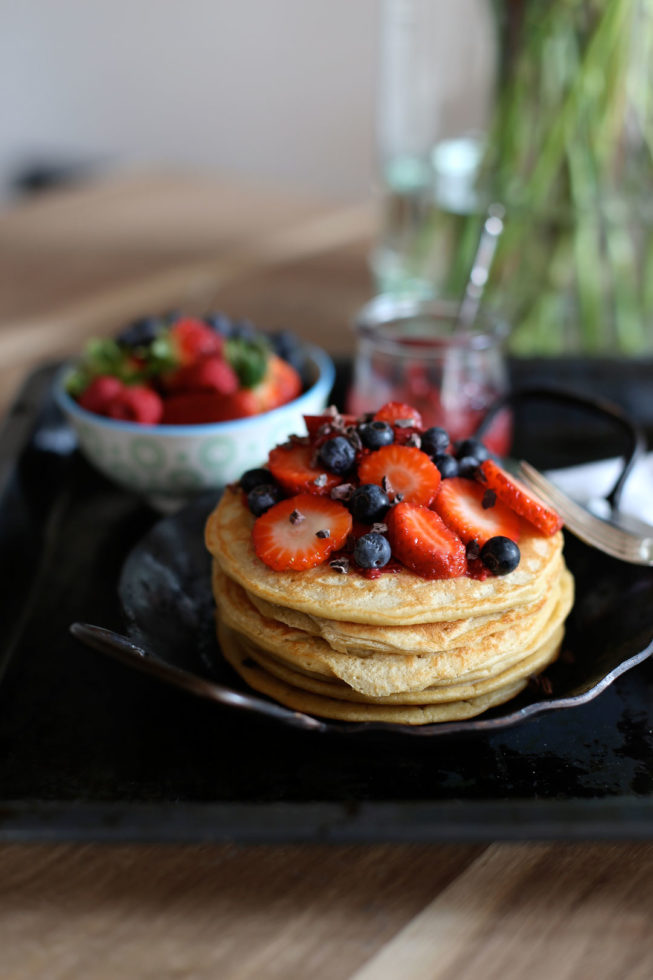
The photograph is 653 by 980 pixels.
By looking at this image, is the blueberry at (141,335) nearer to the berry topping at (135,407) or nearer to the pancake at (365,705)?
the berry topping at (135,407)

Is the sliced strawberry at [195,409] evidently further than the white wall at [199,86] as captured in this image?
No

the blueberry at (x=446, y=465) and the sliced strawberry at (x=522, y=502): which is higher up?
the blueberry at (x=446, y=465)

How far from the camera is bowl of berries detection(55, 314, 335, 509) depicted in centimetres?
152

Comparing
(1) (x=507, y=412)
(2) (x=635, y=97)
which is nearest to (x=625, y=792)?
(1) (x=507, y=412)

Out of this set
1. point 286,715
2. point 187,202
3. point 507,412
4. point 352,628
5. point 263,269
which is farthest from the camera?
point 187,202

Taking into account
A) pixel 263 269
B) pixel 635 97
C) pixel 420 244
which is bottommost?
pixel 263 269

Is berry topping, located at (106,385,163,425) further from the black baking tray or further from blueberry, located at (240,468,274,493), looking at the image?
blueberry, located at (240,468,274,493)

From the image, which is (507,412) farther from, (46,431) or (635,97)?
(46,431)

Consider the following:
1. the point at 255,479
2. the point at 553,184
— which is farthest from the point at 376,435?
→ the point at 553,184

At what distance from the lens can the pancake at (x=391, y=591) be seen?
1.01 meters

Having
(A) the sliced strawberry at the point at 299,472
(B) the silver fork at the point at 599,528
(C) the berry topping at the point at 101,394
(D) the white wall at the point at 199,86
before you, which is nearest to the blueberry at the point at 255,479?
(A) the sliced strawberry at the point at 299,472

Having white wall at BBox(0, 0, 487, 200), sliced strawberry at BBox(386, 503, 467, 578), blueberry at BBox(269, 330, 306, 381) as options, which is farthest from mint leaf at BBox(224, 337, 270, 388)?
white wall at BBox(0, 0, 487, 200)

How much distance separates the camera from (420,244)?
89.5 inches

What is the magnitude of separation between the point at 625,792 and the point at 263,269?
208 centimetres
